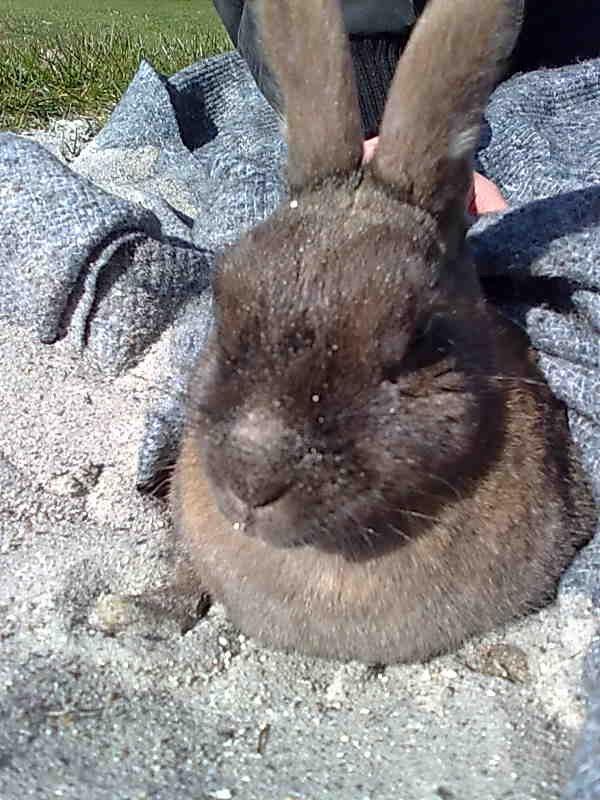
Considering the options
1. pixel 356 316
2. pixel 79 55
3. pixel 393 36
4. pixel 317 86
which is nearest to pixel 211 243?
pixel 393 36

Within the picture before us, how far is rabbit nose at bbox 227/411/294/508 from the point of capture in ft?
6.17

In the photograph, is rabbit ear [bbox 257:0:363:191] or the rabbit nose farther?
rabbit ear [bbox 257:0:363:191]

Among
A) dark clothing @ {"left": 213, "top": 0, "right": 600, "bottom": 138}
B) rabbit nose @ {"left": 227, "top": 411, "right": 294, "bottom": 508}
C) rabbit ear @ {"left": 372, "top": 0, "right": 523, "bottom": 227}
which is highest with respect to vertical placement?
rabbit ear @ {"left": 372, "top": 0, "right": 523, "bottom": 227}

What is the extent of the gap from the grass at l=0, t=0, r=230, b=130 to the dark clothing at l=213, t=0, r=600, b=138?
1.32m

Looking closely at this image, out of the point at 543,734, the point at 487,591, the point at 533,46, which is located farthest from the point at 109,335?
the point at 533,46

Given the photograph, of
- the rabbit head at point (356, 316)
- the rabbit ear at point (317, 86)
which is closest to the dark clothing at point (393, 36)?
the rabbit ear at point (317, 86)

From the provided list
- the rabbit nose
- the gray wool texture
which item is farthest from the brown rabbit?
the gray wool texture

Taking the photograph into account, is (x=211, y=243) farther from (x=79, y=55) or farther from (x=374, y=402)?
(x=79, y=55)

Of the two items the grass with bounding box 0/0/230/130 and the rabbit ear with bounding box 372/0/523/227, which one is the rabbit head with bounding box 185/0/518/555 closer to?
the rabbit ear with bounding box 372/0/523/227

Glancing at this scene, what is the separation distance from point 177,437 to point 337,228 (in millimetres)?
812

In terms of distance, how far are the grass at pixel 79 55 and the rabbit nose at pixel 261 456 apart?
3.75m

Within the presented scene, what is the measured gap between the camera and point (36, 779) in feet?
6.38

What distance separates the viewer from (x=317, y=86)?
2.33 m

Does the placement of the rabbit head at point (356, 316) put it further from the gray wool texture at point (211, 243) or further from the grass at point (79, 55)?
the grass at point (79, 55)
